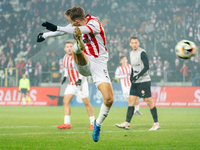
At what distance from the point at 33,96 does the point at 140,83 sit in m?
11.5

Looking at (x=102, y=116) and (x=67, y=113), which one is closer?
(x=102, y=116)

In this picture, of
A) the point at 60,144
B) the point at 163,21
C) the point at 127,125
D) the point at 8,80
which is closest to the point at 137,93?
the point at 127,125

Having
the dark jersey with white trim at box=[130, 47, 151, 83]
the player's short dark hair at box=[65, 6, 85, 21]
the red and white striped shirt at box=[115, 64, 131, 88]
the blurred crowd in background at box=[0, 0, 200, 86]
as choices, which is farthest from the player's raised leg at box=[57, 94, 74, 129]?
the blurred crowd in background at box=[0, 0, 200, 86]

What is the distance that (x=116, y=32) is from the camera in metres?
21.7

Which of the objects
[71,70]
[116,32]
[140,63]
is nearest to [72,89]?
[71,70]

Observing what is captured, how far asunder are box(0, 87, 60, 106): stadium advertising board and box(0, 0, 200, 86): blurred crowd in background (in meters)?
0.79

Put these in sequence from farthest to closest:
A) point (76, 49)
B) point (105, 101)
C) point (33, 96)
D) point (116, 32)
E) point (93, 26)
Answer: point (116, 32) < point (33, 96) < point (105, 101) < point (93, 26) < point (76, 49)

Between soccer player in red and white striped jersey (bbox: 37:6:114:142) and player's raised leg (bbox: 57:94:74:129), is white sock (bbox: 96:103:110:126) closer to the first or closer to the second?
soccer player in red and white striped jersey (bbox: 37:6:114:142)

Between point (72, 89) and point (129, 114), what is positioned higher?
point (72, 89)

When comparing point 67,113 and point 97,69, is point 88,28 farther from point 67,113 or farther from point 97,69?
point 67,113

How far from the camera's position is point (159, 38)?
20.5 m

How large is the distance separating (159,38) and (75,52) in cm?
1673

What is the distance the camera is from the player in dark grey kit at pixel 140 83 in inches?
279

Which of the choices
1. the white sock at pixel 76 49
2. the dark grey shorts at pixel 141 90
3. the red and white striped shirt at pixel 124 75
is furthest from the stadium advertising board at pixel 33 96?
the white sock at pixel 76 49
